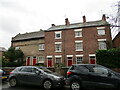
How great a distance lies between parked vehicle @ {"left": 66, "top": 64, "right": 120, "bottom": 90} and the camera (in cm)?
702

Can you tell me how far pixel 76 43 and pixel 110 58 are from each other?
7930 mm

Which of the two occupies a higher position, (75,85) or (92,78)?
(92,78)

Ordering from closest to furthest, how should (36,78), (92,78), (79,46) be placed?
1. (92,78)
2. (36,78)
3. (79,46)

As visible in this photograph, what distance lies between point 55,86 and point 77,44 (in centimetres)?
1464

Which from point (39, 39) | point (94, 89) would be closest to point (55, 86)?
point (94, 89)

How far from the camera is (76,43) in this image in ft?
71.8

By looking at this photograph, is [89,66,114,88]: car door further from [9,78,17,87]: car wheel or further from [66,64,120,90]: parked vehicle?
[9,78,17,87]: car wheel

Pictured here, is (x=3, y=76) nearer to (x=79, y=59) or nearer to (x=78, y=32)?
(x=79, y=59)

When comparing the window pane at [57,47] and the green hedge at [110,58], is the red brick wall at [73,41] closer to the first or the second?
the window pane at [57,47]

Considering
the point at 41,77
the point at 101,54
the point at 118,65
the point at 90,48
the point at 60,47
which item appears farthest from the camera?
the point at 60,47

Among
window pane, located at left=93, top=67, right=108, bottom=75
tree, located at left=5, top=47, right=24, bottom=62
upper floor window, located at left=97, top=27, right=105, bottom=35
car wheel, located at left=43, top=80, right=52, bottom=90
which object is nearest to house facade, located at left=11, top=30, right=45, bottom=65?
tree, located at left=5, top=47, right=24, bottom=62

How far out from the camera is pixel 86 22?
24203 millimetres

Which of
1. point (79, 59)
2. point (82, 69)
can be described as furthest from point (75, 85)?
point (79, 59)

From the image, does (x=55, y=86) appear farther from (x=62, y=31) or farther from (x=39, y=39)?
(x=39, y=39)
